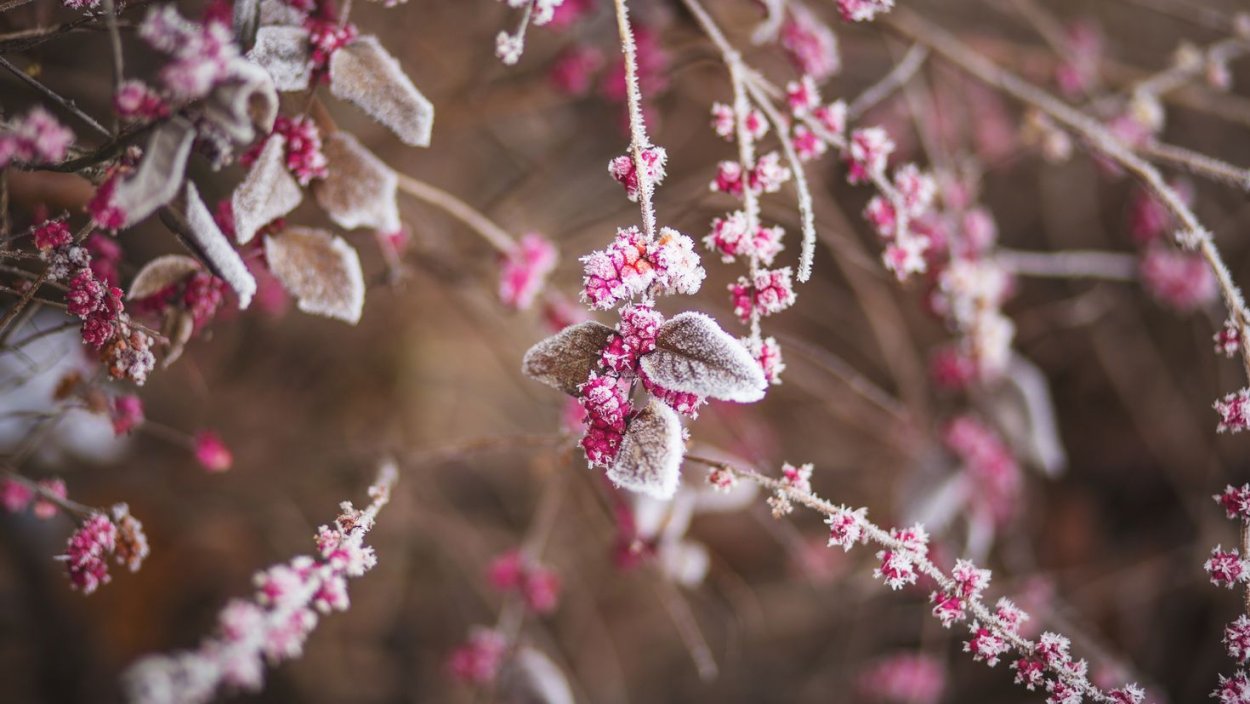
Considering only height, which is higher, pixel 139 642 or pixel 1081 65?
pixel 1081 65

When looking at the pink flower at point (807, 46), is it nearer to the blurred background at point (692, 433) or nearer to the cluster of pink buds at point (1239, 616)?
the blurred background at point (692, 433)

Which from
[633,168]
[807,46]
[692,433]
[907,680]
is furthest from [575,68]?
[907,680]

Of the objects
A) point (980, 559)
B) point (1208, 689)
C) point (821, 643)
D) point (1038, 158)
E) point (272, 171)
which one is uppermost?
point (1038, 158)

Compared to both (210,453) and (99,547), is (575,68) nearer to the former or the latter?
(210,453)

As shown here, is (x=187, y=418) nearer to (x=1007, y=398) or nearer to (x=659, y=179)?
(x=659, y=179)

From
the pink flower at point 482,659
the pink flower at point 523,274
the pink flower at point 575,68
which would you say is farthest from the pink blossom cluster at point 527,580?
the pink flower at point 575,68

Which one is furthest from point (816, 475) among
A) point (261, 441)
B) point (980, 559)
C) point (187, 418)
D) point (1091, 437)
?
point (187, 418)
